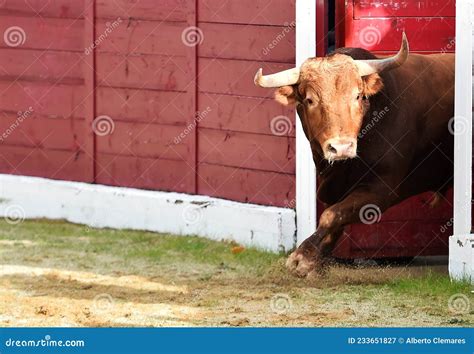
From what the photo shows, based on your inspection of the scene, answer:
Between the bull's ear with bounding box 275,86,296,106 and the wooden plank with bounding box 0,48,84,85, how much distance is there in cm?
297

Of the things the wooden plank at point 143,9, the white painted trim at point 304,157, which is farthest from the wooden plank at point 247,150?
the wooden plank at point 143,9

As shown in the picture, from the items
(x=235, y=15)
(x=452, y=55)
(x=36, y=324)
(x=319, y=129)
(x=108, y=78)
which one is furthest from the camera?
(x=108, y=78)

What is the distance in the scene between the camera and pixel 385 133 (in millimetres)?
9039

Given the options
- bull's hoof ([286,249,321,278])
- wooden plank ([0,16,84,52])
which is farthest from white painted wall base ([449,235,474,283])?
wooden plank ([0,16,84,52])

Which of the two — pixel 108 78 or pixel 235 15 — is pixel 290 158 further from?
pixel 108 78

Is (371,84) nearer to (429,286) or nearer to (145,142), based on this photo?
(429,286)

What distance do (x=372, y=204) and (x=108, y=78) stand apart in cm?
317

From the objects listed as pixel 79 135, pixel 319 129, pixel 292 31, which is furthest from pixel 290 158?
pixel 79 135

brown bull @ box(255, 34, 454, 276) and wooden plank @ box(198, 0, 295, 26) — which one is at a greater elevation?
wooden plank @ box(198, 0, 295, 26)

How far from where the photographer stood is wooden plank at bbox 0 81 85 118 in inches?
463

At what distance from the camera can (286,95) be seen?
9.05 metres

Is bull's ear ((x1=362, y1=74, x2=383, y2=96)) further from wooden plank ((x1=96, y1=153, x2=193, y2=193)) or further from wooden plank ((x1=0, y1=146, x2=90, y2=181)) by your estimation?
wooden plank ((x1=0, y1=146, x2=90, y2=181))

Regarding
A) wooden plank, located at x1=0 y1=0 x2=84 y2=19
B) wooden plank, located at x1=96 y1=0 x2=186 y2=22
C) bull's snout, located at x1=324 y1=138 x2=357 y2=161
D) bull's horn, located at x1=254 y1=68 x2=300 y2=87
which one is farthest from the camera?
wooden plank, located at x1=0 y1=0 x2=84 y2=19

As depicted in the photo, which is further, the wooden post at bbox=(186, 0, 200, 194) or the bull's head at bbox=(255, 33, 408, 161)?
the wooden post at bbox=(186, 0, 200, 194)
